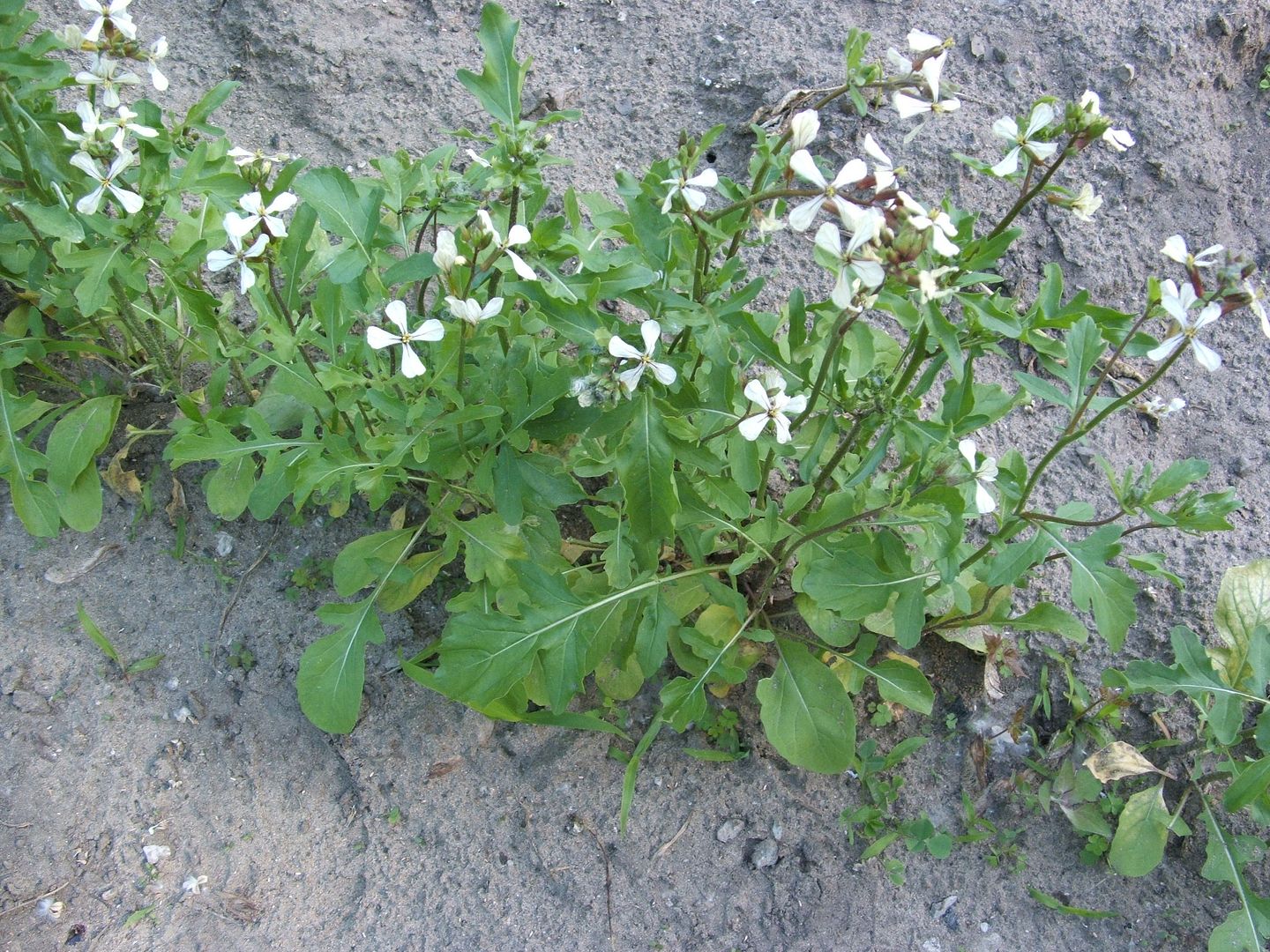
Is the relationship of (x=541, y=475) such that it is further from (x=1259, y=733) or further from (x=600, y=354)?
(x=1259, y=733)

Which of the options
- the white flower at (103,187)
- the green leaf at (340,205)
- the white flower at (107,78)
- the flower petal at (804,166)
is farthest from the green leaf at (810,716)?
the white flower at (107,78)

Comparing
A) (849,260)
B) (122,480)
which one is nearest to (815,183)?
(849,260)

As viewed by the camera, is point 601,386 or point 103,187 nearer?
point 601,386

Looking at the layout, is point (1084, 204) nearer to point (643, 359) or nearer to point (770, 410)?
point (770, 410)

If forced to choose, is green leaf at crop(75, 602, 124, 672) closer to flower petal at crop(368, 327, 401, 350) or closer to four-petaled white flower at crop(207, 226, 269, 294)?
four-petaled white flower at crop(207, 226, 269, 294)

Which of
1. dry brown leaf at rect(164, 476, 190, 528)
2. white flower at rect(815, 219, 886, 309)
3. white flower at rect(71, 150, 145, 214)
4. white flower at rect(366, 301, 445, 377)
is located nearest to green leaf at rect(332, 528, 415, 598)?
dry brown leaf at rect(164, 476, 190, 528)

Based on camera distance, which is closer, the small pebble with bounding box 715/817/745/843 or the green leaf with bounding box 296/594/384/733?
the green leaf with bounding box 296/594/384/733
